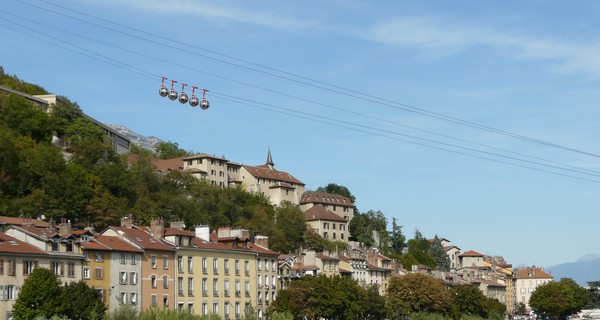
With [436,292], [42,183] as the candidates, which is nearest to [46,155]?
[42,183]

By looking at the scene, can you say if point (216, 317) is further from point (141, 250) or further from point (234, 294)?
point (234, 294)

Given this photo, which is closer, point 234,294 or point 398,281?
point 234,294

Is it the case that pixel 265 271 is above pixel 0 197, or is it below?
below

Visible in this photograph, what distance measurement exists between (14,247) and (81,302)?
778 centimetres

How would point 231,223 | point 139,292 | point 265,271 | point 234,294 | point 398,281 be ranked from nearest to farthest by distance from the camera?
point 139,292
point 234,294
point 265,271
point 398,281
point 231,223

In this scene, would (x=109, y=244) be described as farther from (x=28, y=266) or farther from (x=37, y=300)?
(x=37, y=300)

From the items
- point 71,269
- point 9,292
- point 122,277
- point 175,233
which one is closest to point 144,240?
point 175,233

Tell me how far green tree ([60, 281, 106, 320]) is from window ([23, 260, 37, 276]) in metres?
3.68

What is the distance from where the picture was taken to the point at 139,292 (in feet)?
324

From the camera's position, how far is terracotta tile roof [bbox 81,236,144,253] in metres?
93.9

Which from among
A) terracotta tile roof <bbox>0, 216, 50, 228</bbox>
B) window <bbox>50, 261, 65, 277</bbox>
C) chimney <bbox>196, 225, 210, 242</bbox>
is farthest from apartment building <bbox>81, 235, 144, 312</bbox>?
chimney <bbox>196, 225, 210, 242</bbox>

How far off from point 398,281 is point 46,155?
5493 centimetres

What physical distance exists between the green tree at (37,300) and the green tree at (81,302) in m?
0.78

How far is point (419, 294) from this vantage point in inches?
5709
